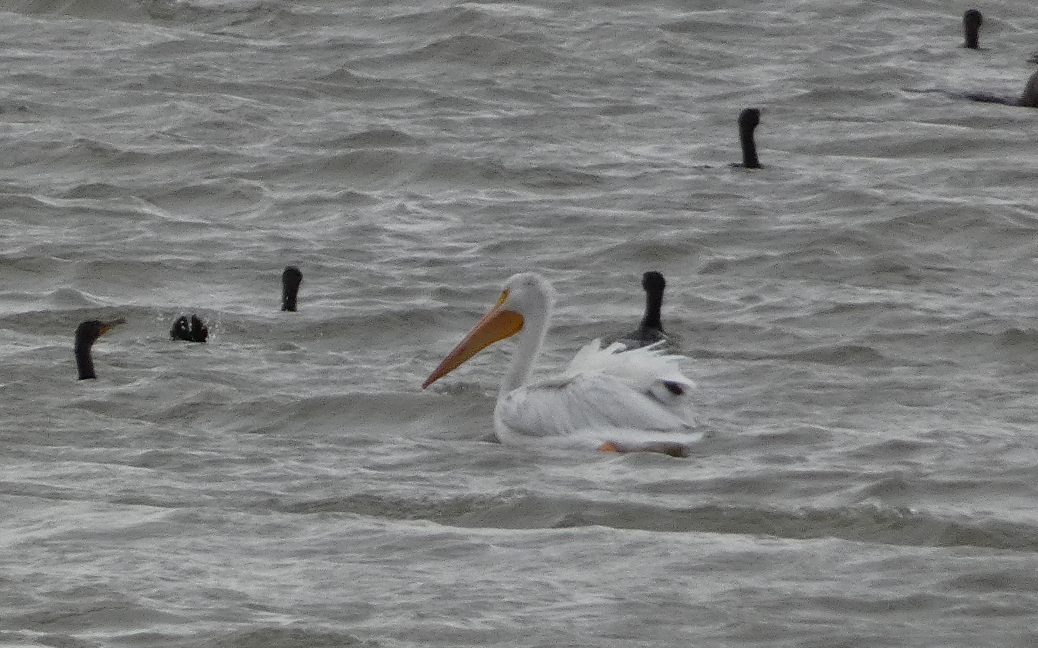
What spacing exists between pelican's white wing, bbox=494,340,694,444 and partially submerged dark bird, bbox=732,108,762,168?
20.0 ft

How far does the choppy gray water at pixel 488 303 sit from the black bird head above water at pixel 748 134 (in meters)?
0.20

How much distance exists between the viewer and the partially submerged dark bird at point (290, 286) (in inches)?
552

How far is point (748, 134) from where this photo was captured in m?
17.8

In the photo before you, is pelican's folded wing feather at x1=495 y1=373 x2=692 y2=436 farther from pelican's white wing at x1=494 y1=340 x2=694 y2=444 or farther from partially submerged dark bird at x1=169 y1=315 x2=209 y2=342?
partially submerged dark bird at x1=169 y1=315 x2=209 y2=342

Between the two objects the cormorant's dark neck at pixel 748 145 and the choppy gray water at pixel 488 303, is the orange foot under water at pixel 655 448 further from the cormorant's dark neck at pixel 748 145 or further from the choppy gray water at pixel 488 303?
the cormorant's dark neck at pixel 748 145

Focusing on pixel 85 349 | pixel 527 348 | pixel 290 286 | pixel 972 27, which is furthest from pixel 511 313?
pixel 972 27

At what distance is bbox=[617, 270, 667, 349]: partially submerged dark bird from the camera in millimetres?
13219

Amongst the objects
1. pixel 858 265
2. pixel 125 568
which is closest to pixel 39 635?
pixel 125 568

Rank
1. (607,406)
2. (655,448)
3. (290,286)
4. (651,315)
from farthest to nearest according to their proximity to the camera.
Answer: (290,286)
(651,315)
(607,406)
(655,448)

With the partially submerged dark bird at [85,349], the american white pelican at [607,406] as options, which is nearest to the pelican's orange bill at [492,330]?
the american white pelican at [607,406]

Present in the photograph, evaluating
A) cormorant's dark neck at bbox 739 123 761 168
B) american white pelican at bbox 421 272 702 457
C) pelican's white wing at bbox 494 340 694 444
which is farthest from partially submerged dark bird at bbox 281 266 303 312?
cormorant's dark neck at bbox 739 123 761 168

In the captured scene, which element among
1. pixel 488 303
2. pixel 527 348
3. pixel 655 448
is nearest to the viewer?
pixel 655 448

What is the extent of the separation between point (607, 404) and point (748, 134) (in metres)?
6.68

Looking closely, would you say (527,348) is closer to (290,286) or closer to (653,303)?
(653,303)
